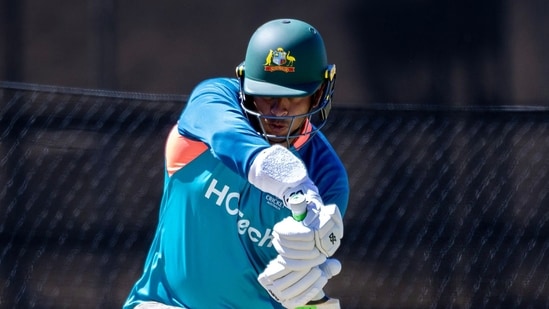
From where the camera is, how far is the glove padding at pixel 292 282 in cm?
244

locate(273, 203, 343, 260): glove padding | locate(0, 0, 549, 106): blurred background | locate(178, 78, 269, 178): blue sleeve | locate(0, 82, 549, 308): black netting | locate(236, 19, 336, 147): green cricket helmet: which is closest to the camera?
locate(273, 203, 343, 260): glove padding

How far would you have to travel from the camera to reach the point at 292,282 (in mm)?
2451

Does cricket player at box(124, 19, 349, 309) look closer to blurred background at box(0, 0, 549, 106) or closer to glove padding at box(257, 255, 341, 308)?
glove padding at box(257, 255, 341, 308)

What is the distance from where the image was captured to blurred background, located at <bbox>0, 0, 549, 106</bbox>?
5.52m

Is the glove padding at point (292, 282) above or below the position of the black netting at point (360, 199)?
above

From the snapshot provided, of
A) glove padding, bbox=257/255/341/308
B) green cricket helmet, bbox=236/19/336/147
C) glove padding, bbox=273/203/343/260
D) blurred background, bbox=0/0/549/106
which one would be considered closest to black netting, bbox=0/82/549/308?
blurred background, bbox=0/0/549/106

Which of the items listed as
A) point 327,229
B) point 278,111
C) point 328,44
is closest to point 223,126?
point 278,111

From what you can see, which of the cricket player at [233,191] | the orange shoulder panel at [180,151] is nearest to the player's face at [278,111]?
the cricket player at [233,191]

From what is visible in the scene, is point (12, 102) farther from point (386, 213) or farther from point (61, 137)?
point (386, 213)

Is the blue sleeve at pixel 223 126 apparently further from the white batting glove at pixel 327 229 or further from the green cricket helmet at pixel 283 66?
the white batting glove at pixel 327 229

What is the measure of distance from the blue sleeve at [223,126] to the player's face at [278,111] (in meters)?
0.07

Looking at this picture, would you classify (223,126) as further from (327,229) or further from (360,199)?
(360,199)

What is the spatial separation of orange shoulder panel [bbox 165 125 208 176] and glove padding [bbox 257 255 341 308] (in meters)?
0.49

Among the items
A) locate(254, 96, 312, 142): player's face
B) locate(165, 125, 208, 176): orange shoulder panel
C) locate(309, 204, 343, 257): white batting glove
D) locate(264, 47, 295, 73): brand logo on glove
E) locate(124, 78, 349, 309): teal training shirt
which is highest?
locate(264, 47, 295, 73): brand logo on glove
